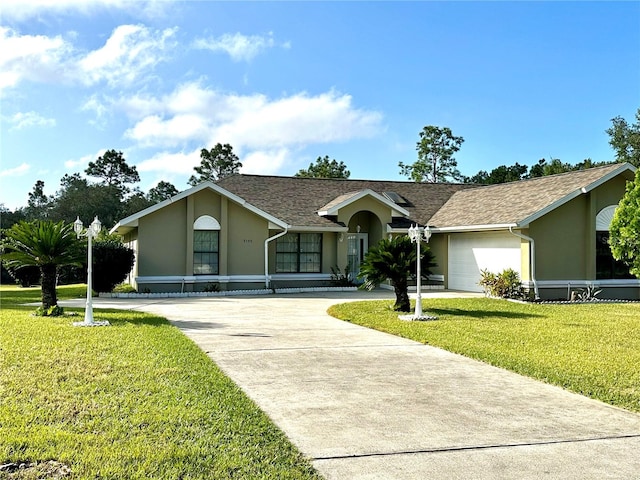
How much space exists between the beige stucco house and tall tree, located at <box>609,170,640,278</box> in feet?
11.5

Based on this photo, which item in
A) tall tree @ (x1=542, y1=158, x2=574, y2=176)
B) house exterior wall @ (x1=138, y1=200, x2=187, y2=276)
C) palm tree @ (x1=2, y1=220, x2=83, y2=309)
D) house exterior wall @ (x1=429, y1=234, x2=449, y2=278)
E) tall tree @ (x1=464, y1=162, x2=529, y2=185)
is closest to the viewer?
palm tree @ (x1=2, y1=220, x2=83, y2=309)

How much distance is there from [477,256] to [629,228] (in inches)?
303

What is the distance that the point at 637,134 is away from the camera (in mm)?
52344

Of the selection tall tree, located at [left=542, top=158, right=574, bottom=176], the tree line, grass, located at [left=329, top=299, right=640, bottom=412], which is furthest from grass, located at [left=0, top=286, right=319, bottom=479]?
A: tall tree, located at [left=542, top=158, right=574, bottom=176]

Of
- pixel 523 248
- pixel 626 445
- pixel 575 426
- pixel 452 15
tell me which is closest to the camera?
pixel 626 445

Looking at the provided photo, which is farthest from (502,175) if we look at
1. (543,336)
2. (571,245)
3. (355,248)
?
(543,336)

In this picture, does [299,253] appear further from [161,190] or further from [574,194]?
[161,190]

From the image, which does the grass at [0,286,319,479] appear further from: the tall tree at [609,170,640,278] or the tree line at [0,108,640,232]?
the tree line at [0,108,640,232]

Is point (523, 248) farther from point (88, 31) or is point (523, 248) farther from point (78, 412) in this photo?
point (78, 412)

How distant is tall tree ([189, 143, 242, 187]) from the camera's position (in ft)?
225

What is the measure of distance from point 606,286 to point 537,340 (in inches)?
462

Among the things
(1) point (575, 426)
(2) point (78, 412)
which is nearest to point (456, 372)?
(1) point (575, 426)

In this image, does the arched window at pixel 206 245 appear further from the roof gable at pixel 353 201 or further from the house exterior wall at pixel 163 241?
the roof gable at pixel 353 201

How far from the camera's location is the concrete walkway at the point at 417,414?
4918mm
